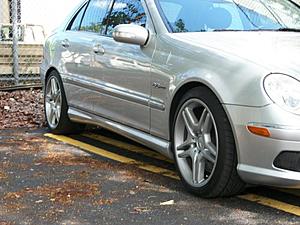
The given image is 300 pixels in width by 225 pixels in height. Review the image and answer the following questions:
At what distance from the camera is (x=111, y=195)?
432cm

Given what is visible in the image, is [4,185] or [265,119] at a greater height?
[265,119]

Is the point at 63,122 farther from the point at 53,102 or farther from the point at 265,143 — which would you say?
the point at 265,143

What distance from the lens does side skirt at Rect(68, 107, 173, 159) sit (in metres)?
4.61

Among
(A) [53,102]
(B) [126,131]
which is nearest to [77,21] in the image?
(A) [53,102]

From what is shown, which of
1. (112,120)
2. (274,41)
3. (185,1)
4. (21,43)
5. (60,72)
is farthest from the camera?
(21,43)

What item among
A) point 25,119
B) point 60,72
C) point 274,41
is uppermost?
point 274,41

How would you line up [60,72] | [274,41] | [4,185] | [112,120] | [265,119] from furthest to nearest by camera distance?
[60,72] → [112,120] → [4,185] → [274,41] → [265,119]

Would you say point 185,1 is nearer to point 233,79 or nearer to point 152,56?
point 152,56

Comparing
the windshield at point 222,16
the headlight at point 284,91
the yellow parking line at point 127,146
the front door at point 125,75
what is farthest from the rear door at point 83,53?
the headlight at point 284,91

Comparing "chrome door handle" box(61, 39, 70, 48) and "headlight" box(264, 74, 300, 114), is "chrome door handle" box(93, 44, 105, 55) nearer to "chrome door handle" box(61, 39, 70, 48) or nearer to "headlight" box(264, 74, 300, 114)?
"chrome door handle" box(61, 39, 70, 48)

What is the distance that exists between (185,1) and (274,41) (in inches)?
40.6

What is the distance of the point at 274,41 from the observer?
165 inches

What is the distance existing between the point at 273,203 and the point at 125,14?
2331mm

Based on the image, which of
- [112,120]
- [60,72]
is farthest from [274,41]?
[60,72]
